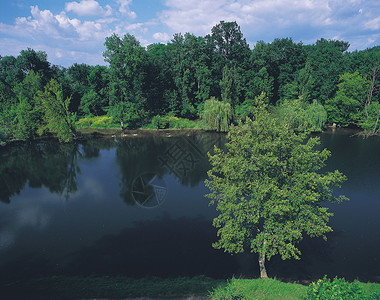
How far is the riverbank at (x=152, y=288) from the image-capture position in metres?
13.0

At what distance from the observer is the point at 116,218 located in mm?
22438

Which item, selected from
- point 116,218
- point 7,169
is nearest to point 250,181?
point 116,218

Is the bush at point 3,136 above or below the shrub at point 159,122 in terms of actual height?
below

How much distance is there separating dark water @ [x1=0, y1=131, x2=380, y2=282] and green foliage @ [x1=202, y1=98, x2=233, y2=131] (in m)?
16.8

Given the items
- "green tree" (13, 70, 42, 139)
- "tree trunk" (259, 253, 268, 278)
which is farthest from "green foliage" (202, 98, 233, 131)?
"tree trunk" (259, 253, 268, 278)

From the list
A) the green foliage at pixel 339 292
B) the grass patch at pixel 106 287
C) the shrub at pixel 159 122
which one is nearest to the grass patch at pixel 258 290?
the grass patch at pixel 106 287

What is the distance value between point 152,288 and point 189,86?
193 ft

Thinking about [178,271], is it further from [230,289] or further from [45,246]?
[45,246]

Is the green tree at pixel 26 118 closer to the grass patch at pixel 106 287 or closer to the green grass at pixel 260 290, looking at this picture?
the grass patch at pixel 106 287

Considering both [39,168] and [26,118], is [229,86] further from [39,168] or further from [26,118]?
[26,118]

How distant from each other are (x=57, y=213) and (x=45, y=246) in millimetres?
5237

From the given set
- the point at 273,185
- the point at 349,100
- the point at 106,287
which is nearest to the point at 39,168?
the point at 106,287

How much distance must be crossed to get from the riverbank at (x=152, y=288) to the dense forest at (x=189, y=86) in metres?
37.9

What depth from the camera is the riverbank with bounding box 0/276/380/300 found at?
12953 mm
